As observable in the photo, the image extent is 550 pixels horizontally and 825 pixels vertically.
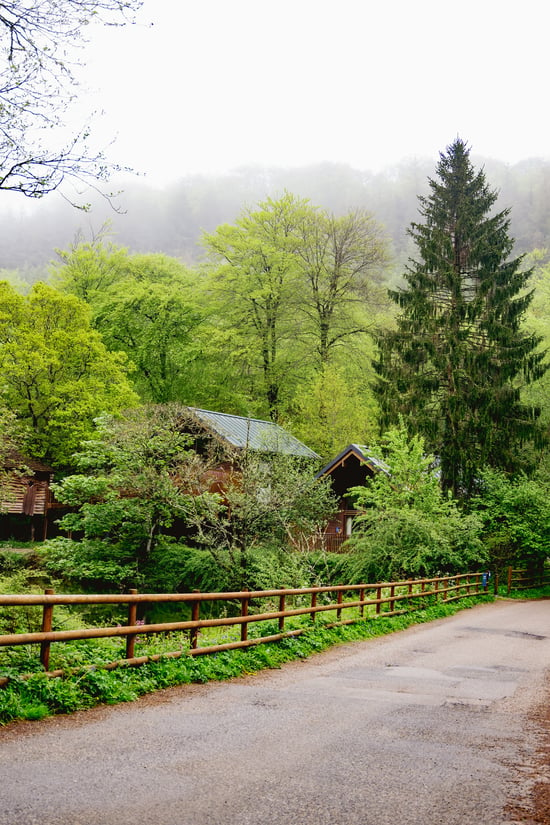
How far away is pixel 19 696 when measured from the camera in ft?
21.7

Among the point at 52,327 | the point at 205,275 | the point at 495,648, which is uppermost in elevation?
the point at 205,275

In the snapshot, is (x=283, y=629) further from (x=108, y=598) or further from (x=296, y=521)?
(x=296, y=521)

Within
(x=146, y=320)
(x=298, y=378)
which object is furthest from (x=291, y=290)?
(x=146, y=320)

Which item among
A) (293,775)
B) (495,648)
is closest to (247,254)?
(495,648)

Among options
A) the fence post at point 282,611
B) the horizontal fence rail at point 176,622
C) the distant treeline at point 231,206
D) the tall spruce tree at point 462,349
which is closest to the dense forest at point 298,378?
the tall spruce tree at point 462,349

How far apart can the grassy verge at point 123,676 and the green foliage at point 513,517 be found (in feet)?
60.8

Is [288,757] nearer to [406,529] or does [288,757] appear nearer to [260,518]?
[406,529]

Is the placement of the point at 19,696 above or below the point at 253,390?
below

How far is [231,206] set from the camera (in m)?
111

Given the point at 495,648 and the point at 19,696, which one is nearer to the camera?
the point at 19,696

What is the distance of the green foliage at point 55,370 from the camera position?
116ft

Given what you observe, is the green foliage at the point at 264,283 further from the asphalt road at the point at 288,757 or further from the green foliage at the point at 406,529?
the asphalt road at the point at 288,757

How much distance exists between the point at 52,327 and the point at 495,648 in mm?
29319

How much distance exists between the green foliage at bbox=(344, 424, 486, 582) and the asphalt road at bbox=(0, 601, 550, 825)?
1360 cm
